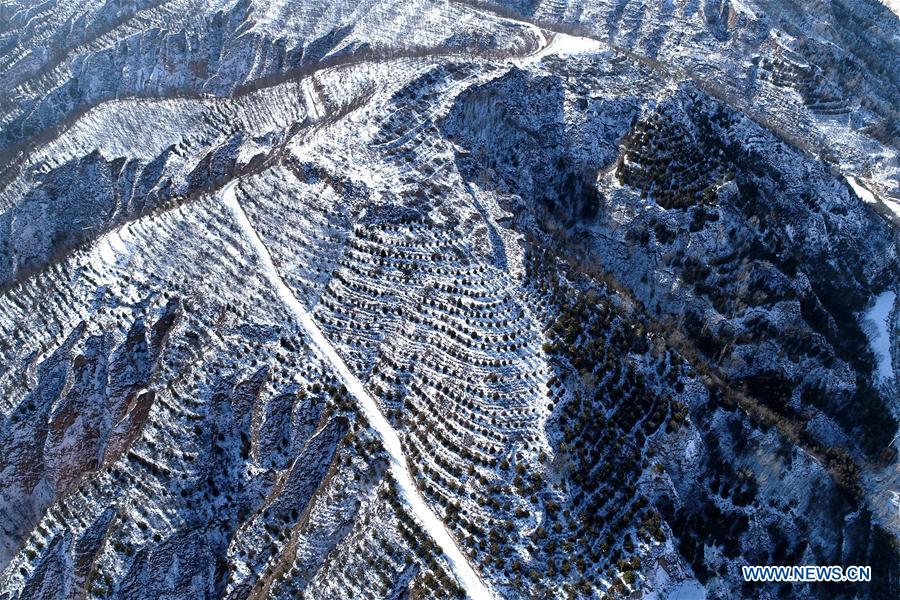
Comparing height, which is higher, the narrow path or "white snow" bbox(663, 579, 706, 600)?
the narrow path

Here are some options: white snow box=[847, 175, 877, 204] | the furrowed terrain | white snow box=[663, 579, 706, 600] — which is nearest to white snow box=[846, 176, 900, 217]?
white snow box=[847, 175, 877, 204]

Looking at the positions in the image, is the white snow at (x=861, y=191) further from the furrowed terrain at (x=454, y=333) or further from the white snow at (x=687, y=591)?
the white snow at (x=687, y=591)

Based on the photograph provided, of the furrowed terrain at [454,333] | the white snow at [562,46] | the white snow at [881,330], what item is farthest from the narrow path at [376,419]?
the white snow at [881,330]

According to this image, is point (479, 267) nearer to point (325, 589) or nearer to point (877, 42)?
point (325, 589)

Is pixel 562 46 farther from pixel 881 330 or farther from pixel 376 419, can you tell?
pixel 376 419

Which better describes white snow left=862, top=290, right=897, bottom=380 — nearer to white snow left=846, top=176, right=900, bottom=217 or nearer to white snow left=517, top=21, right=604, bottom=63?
white snow left=846, top=176, right=900, bottom=217
